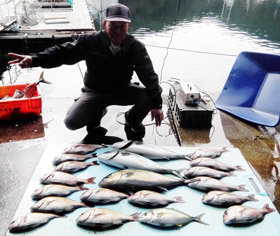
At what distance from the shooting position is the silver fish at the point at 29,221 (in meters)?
1.90

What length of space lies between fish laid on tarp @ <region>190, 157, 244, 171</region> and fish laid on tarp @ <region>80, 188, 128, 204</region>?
840mm

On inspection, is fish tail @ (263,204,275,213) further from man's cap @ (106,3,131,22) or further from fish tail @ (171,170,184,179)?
man's cap @ (106,3,131,22)

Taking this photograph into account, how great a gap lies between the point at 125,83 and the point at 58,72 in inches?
220

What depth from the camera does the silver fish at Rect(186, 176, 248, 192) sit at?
7.60ft

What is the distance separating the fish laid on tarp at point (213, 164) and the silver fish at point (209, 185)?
269 mm

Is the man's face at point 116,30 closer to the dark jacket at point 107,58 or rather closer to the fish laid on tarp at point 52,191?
the dark jacket at point 107,58

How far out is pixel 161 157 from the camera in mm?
2768

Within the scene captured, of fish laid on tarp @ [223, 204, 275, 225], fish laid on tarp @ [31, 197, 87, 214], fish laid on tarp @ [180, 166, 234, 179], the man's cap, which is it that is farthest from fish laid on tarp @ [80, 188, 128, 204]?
the man's cap

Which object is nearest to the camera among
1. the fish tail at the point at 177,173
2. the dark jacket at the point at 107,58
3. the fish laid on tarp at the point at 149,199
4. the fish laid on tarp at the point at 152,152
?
the fish laid on tarp at the point at 149,199

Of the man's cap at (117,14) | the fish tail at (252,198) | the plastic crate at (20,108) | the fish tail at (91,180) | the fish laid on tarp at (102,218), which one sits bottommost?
the plastic crate at (20,108)

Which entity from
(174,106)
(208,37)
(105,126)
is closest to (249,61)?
(174,106)

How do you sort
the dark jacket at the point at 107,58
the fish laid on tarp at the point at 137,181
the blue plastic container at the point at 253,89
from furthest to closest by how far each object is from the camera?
the blue plastic container at the point at 253,89 → the dark jacket at the point at 107,58 → the fish laid on tarp at the point at 137,181

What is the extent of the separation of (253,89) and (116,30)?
9.28 feet

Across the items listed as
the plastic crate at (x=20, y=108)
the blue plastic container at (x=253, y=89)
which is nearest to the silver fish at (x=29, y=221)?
the plastic crate at (x=20, y=108)
